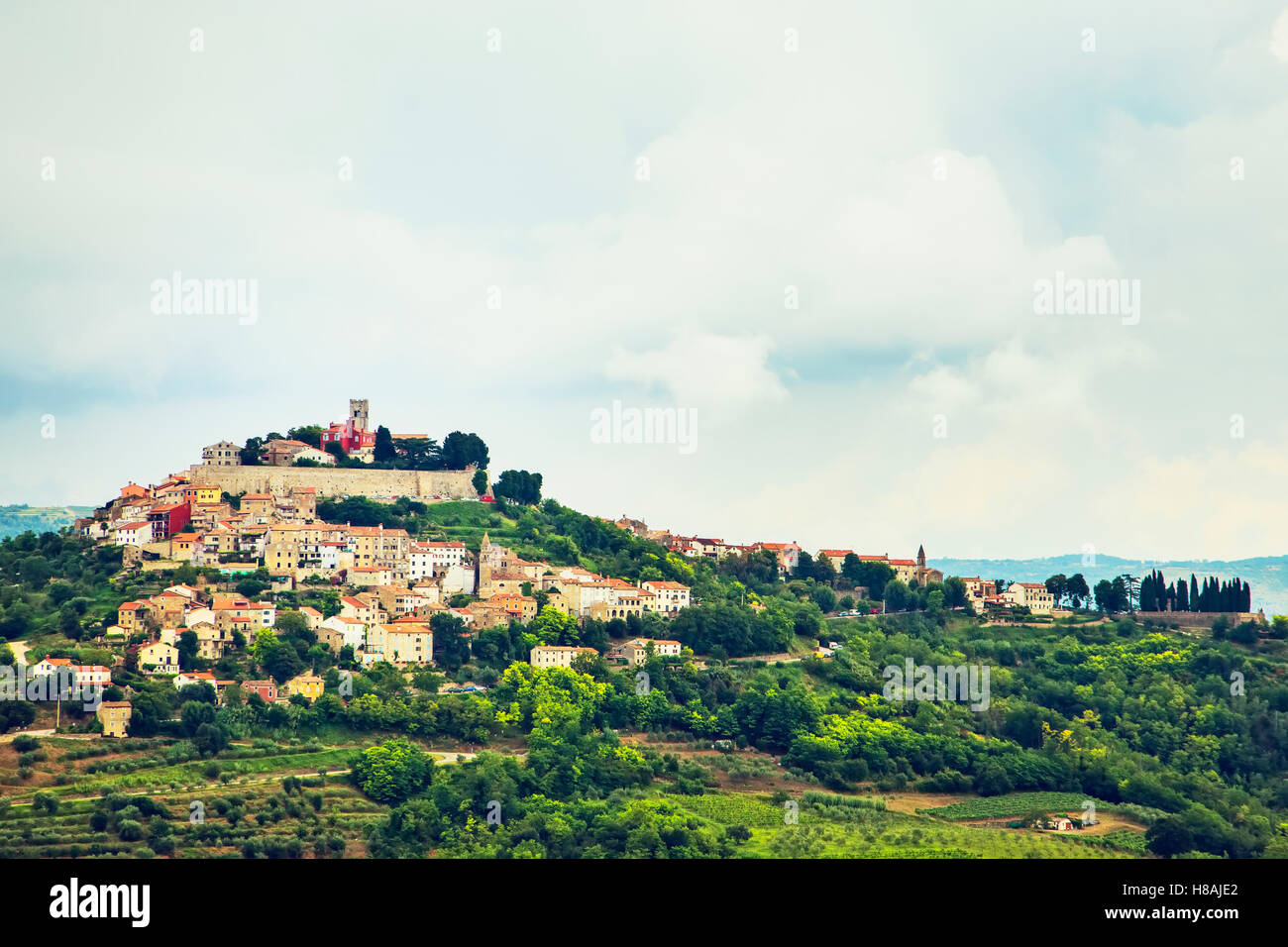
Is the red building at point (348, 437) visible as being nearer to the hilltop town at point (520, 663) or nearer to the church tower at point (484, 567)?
the hilltop town at point (520, 663)

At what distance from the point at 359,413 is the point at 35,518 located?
6869 centimetres

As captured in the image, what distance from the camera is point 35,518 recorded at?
398 feet

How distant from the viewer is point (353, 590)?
4897 centimetres

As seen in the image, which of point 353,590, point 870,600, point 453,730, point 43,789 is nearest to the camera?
point 43,789

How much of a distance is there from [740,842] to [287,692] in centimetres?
1466

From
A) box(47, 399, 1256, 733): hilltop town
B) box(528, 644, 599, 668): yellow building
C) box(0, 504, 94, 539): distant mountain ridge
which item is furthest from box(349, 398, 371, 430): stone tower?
box(0, 504, 94, 539): distant mountain ridge

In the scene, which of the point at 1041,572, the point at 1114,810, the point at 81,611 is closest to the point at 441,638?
the point at 81,611

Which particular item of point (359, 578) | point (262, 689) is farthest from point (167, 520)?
point (262, 689)

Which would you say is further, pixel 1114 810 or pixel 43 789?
pixel 1114 810

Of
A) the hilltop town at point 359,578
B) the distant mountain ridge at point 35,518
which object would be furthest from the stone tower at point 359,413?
the distant mountain ridge at point 35,518

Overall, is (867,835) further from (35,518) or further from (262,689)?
(35,518)

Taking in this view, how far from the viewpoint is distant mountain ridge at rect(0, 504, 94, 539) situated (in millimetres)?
116500

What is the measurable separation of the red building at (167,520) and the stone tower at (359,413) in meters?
12.9
